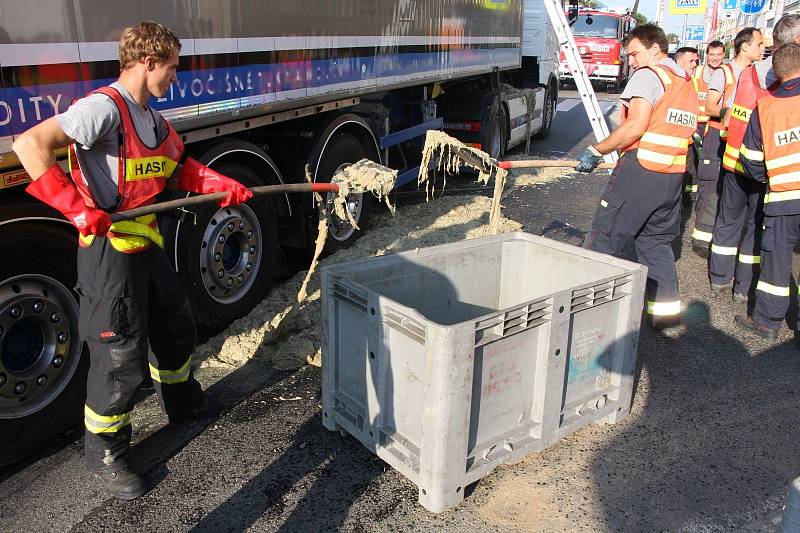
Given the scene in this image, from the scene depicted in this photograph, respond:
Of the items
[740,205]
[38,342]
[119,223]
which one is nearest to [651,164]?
[740,205]

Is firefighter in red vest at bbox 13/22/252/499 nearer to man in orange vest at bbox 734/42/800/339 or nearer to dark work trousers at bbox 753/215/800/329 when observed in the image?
man in orange vest at bbox 734/42/800/339

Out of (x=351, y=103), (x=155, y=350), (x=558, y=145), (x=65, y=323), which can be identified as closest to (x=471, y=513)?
(x=155, y=350)

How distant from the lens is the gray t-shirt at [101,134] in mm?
2643

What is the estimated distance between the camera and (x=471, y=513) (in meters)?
2.98

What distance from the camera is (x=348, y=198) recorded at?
6059 mm

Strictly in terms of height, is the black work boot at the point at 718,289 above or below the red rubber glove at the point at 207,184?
below

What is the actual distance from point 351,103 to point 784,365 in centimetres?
377

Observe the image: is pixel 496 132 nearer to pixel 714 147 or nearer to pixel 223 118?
pixel 714 147

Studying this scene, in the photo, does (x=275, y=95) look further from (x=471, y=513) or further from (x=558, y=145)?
(x=558, y=145)

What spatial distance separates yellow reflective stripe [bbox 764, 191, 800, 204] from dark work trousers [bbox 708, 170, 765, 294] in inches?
29.6

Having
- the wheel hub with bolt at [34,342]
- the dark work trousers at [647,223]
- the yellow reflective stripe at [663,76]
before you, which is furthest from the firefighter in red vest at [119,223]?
the yellow reflective stripe at [663,76]

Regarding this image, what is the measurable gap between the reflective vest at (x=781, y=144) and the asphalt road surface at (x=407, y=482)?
129 cm

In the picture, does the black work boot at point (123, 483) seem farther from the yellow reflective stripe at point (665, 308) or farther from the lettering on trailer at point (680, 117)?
the lettering on trailer at point (680, 117)

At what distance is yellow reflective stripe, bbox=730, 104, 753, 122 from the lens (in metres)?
5.66
